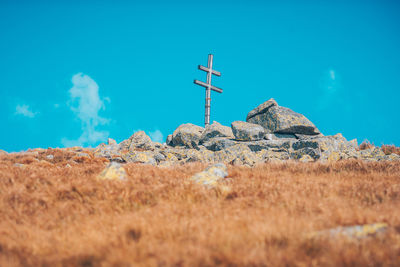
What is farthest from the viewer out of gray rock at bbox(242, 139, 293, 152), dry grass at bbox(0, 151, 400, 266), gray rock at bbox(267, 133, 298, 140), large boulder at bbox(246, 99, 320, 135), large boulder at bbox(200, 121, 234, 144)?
large boulder at bbox(200, 121, 234, 144)

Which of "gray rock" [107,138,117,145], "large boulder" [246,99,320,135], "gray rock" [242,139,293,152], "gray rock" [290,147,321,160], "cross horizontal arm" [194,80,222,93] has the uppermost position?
"cross horizontal arm" [194,80,222,93]

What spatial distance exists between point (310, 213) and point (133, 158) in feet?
36.9

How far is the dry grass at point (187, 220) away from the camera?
324cm

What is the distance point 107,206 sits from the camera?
560 cm

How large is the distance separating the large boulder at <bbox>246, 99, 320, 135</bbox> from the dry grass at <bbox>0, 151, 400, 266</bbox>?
1108 centimetres

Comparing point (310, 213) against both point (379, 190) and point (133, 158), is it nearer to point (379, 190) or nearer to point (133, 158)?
point (379, 190)

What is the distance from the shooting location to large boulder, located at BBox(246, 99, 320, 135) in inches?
754

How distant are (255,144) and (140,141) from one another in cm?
1067

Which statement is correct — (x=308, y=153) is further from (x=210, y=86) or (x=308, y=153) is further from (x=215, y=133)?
(x=210, y=86)

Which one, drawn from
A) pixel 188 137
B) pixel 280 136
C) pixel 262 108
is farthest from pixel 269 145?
pixel 188 137

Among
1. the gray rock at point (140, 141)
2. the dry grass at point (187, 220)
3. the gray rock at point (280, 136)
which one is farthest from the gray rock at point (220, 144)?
the dry grass at point (187, 220)

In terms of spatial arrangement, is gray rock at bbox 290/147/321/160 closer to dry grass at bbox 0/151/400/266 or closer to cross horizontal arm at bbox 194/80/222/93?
Result: dry grass at bbox 0/151/400/266

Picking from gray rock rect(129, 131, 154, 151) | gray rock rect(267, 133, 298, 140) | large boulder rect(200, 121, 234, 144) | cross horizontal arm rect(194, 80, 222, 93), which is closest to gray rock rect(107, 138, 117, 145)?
gray rock rect(129, 131, 154, 151)

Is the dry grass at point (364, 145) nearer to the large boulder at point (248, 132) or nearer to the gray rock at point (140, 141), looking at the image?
the large boulder at point (248, 132)
